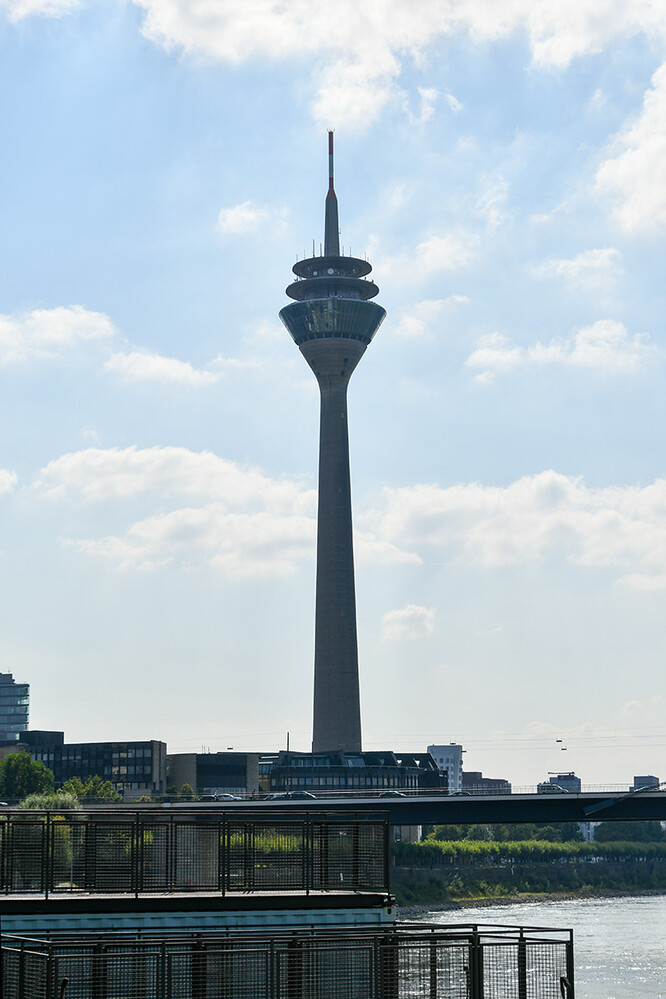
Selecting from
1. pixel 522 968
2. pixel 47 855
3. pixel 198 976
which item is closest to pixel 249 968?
pixel 198 976

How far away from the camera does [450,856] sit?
636 ft

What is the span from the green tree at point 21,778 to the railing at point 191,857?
120 meters

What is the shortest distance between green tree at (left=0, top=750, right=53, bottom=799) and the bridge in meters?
31.7

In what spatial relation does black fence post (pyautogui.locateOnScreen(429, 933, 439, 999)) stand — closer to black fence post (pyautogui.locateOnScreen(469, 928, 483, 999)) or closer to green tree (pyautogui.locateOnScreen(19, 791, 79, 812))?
black fence post (pyautogui.locateOnScreen(469, 928, 483, 999))

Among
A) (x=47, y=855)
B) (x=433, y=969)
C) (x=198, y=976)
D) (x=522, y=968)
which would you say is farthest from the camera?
(x=47, y=855)

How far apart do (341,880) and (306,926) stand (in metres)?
2.10

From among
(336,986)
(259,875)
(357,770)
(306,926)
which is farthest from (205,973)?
(357,770)

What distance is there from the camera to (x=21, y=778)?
14488cm

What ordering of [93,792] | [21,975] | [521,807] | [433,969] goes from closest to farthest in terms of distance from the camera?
[21,975] → [433,969] → [521,807] → [93,792]

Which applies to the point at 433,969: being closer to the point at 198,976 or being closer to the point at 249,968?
the point at 249,968

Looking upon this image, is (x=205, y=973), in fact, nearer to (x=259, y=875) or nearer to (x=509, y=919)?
(x=259, y=875)

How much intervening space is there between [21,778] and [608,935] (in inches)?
2517

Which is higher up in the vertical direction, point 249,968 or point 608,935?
point 249,968

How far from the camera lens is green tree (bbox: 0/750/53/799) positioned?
14325 centimetres
